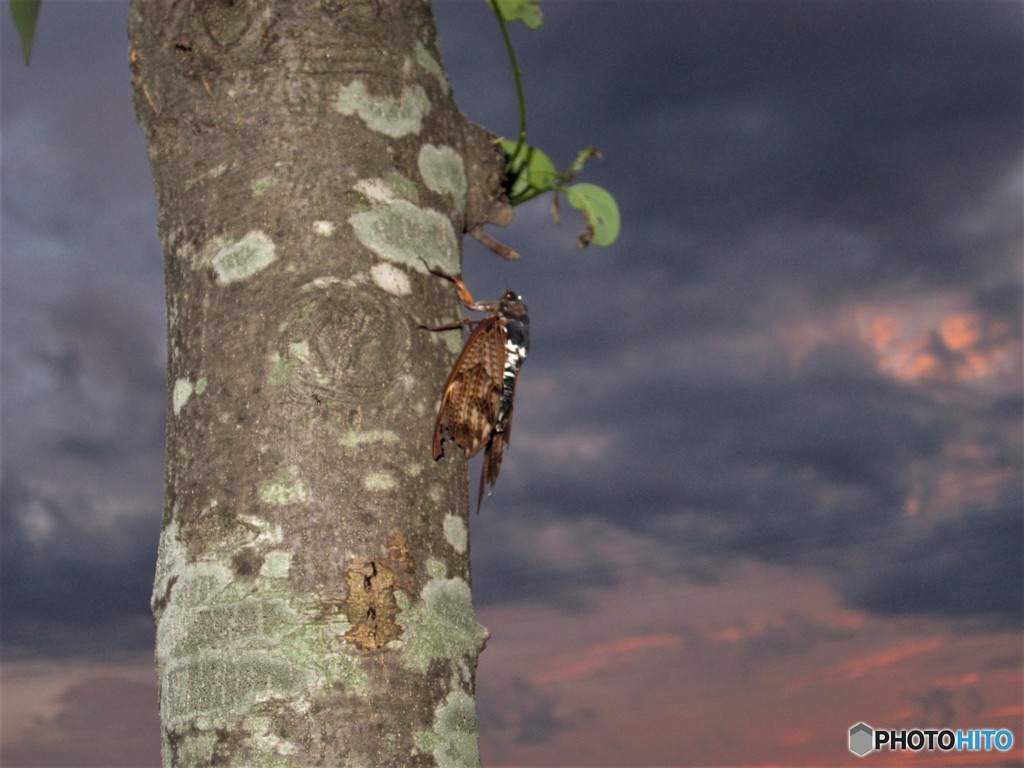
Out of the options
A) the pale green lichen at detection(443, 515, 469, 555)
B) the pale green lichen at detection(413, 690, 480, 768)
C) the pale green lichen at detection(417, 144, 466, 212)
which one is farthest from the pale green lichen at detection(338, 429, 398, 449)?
the pale green lichen at detection(417, 144, 466, 212)

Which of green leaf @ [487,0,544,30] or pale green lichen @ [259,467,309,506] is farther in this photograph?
green leaf @ [487,0,544,30]

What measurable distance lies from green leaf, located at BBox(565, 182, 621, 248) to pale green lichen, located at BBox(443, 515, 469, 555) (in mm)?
1579

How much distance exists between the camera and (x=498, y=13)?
3.61m

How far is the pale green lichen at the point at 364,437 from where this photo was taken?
240cm

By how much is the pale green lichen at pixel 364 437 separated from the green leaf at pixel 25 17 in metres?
1.01

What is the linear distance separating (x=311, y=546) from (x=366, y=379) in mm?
417

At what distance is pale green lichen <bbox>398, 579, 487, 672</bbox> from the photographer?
235cm

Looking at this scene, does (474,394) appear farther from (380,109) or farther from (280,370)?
(380,109)

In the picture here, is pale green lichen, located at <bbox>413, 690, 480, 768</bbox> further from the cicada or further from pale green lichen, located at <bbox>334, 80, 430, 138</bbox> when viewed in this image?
pale green lichen, located at <bbox>334, 80, 430, 138</bbox>

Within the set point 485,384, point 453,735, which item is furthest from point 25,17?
point 453,735

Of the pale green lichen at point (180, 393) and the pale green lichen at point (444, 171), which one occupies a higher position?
the pale green lichen at point (444, 171)

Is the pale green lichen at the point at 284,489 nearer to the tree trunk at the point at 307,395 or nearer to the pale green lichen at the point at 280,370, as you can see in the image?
the tree trunk at the point at 307,395

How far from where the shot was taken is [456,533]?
254cm

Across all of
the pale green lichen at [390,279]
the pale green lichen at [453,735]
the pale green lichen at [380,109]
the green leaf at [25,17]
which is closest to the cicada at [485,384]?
the pale green lichen at [390,279]
